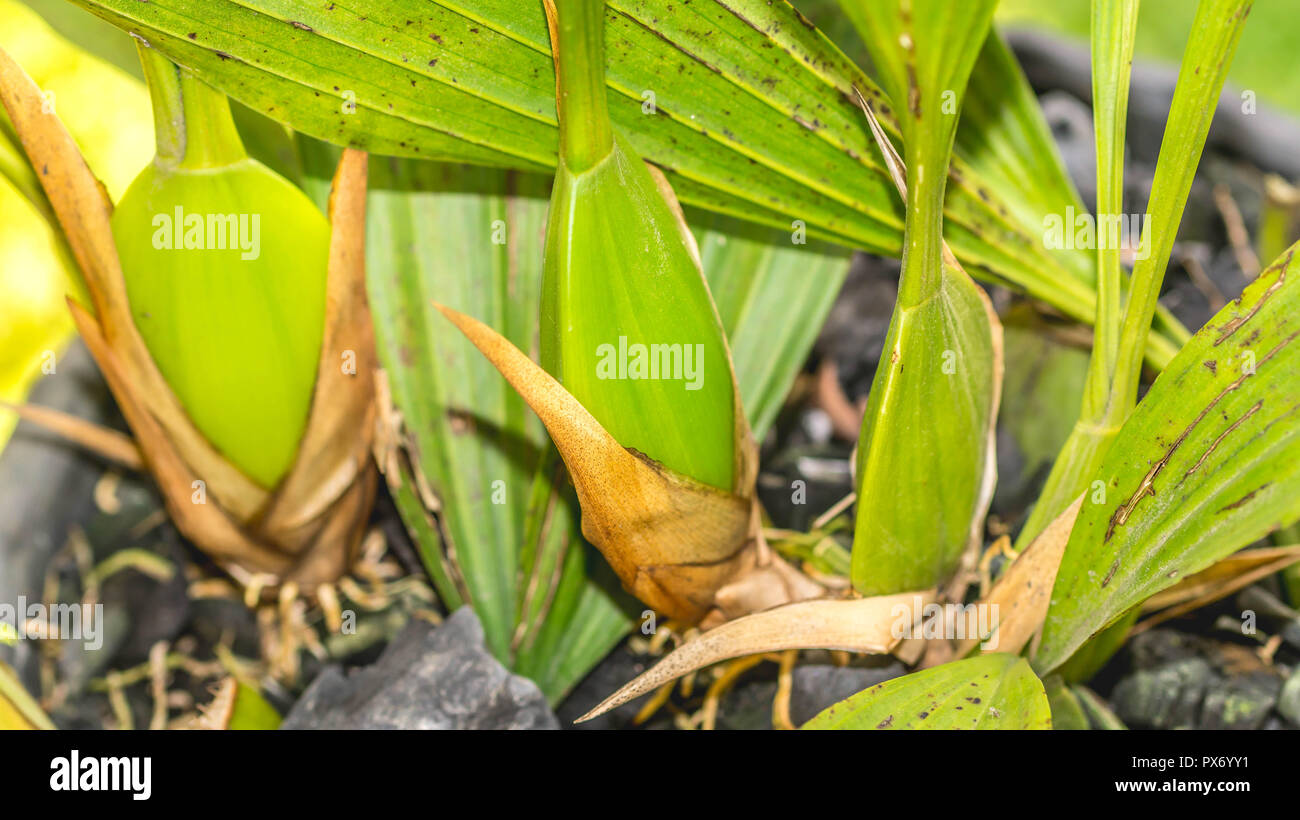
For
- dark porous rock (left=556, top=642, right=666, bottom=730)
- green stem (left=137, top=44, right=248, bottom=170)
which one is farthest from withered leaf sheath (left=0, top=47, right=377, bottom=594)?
dark porous rock (left=556, top=642, right=666, bottom=730)

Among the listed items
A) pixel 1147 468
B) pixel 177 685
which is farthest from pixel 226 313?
pixel 1147 468

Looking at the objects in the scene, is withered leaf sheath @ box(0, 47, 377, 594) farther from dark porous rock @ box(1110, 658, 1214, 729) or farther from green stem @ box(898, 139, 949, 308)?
dark porous rock @ box(1110, 658, 1214, 729)

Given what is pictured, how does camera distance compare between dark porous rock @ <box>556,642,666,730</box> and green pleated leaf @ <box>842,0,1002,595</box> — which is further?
dark porous rock @ <box>556,642,666,730</box>

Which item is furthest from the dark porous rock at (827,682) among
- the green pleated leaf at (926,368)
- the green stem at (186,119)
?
the green stem at (186,119)

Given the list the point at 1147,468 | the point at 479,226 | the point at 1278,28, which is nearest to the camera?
the point at 1147,468

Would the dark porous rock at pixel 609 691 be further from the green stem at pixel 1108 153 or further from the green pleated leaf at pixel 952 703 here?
→ the green stem at pixel 1108 153

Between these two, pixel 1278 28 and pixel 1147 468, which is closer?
pixel 1147 468
